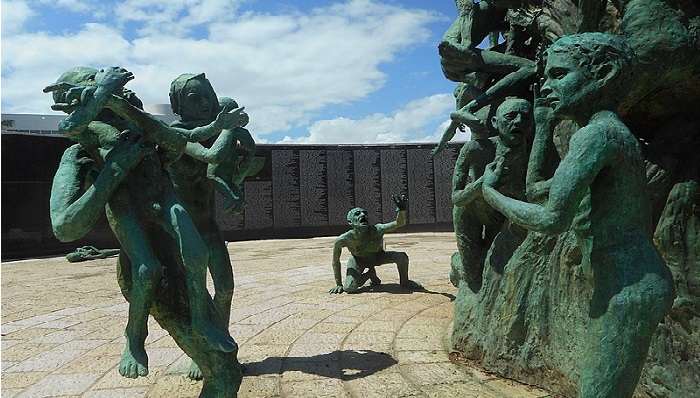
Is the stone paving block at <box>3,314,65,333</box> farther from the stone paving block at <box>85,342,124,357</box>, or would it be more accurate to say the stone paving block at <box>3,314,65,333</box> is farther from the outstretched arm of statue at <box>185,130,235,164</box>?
the outstretched arm of statue at <box>185,130,235,164</box>

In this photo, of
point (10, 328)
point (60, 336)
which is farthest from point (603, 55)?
point (10, 328)

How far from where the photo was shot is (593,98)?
6.61 feet

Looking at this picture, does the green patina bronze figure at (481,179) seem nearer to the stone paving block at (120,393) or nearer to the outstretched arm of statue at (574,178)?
the outstretched arm of statue at (574,178)

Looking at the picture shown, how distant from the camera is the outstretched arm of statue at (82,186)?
2391 millimetres

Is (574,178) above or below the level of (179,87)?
below

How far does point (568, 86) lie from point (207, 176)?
2.47m

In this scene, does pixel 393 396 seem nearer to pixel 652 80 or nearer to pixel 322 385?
pixel 322 385

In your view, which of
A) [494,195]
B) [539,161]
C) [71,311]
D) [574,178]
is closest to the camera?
[574,178]

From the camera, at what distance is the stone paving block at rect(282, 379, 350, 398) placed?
3289 millimetres

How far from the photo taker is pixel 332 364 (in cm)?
389

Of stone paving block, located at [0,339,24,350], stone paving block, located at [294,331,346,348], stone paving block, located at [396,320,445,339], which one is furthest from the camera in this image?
stone paving block, located at [0,339,24,350]

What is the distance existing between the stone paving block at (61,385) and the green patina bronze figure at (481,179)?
3.03 meters

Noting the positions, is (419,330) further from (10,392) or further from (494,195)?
(10,392)

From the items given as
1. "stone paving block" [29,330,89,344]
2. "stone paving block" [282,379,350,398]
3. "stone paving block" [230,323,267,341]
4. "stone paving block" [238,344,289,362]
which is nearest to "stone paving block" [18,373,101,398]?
"stone paving block" [238,344,289,362]
